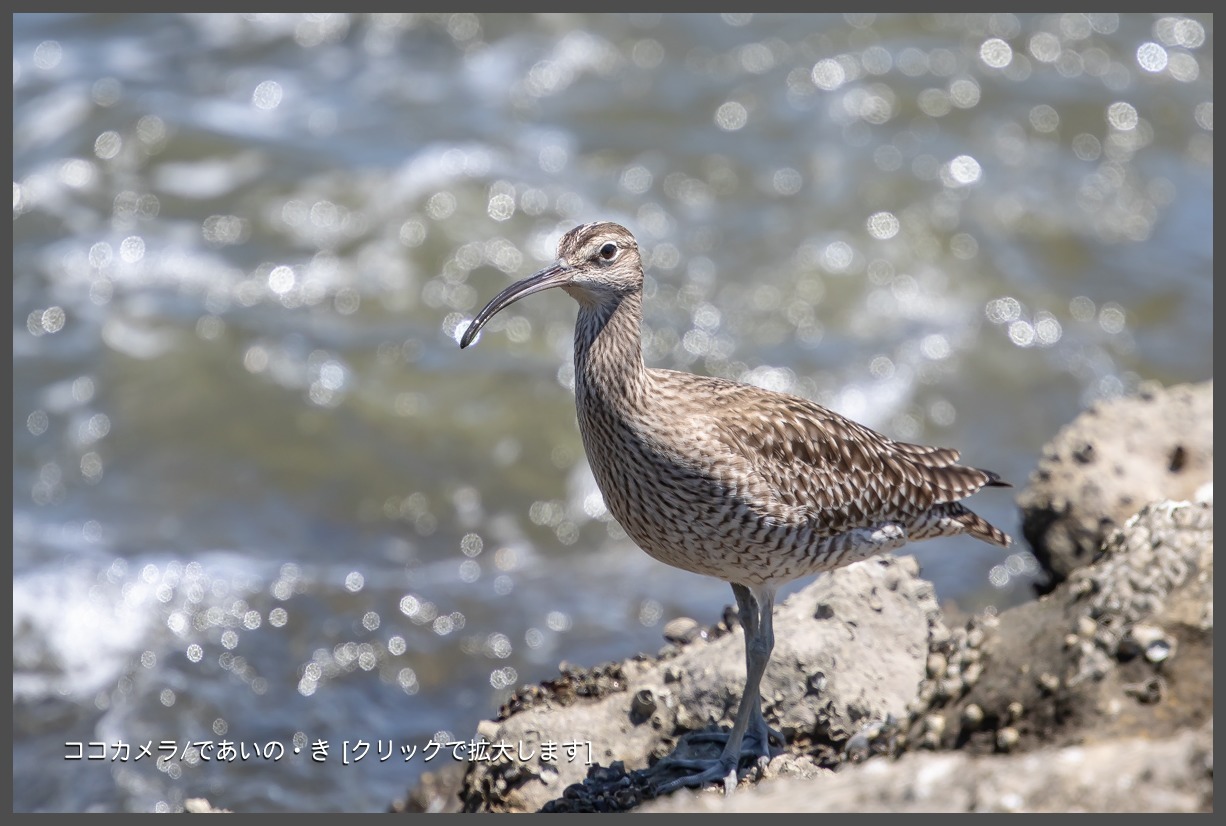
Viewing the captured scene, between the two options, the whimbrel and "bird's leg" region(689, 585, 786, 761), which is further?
"bird's leg" region(689, 585, 786, 761)

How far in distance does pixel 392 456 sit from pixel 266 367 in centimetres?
178

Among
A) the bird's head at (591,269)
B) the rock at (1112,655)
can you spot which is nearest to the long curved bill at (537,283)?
the bird's head at (591,269)

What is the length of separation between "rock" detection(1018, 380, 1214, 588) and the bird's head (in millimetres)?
3233

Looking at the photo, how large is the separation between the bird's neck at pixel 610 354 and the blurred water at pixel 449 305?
321cm

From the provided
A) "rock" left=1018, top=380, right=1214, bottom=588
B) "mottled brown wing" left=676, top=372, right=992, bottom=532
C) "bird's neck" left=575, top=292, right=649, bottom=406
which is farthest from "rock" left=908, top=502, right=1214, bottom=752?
"rock" left=1018, top=380, right=1214, bottom=588

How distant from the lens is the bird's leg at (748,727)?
617 cm

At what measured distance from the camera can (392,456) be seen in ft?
41.1

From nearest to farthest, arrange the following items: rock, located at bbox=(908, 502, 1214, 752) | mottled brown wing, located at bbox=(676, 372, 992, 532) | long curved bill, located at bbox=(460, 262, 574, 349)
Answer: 1. rock, located at bbox=(908, 502, 1214, 752)
2. long curved bill, located at bbox=(460, 262, 574, 349)
3. mottled brown wing, located at bbox=(676, 372, 992, 532)

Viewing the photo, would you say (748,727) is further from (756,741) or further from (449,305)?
(449,305)

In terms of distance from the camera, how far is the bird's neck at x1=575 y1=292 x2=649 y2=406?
20.6 feet

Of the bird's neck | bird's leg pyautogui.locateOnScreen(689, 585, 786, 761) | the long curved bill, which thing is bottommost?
bird's leg pyautogui.locateOnScreen(689, 585, 786, 761)

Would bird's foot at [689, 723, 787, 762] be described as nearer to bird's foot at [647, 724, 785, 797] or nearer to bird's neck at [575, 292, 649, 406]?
bird's foot at [647, 724, 785, 797]

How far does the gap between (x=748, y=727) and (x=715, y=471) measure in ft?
4.11

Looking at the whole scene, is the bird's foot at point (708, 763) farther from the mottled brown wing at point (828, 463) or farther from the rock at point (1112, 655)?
the rock at point (1112, 655)
